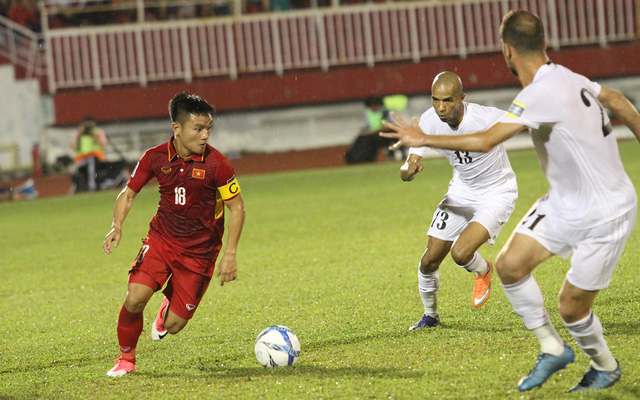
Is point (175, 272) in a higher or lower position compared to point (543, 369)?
higher

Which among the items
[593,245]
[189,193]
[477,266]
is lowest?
[477,266]

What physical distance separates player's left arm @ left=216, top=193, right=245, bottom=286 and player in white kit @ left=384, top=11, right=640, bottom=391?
1447 mm

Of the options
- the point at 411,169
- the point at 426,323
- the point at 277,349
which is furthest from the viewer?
the point at 426,323

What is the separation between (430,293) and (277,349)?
1.29 metres

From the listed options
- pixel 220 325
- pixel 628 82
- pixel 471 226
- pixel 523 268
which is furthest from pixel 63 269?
pixel 628 82

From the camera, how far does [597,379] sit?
405cm

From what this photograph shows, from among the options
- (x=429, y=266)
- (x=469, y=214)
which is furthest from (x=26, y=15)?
(x=429, y=266)

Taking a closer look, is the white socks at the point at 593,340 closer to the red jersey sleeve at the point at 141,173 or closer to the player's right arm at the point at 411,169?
the player's right arm at the point at 411,169

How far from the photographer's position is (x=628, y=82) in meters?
20.9

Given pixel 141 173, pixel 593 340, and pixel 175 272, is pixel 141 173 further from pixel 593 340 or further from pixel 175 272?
pixel 593 340

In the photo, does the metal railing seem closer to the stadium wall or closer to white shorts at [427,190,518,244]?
the stadium wall

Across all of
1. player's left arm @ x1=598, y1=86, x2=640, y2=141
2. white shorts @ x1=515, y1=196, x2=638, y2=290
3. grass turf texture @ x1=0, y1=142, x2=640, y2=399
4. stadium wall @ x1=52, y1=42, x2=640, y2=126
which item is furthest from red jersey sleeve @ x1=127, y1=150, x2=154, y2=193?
stadium wall @ x1=52, y1=42, x2=640, y2=126

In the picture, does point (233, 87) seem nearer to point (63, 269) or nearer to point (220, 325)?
point (63, 269)

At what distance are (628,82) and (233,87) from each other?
9936 millimetres
